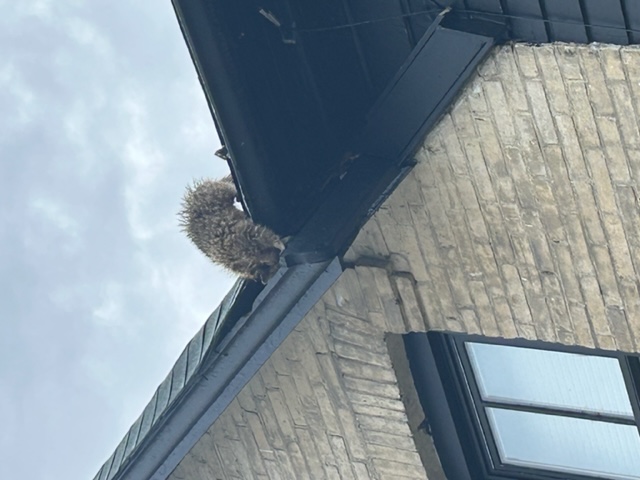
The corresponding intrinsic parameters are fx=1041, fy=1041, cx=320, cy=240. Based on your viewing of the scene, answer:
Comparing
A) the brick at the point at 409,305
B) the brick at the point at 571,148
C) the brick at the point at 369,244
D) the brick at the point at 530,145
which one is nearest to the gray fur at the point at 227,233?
the brick at the point at 369,244

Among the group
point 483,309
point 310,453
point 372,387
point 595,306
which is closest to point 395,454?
point 372,387

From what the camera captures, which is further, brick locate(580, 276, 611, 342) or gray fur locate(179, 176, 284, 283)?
gray fur locate(179, 176, 284, 283)

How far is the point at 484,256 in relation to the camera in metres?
4.77

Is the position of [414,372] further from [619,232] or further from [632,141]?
[632,141]

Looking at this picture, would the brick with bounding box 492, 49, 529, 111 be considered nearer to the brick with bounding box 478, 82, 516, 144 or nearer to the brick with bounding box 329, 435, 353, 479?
the brick with bounding box 478, 82, 516, 144

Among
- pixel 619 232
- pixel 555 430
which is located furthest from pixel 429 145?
pixel 555 430

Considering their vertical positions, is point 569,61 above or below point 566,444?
above

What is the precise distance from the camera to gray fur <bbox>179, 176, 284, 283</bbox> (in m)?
4.82

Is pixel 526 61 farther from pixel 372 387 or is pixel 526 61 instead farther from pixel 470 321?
pixel 372 387

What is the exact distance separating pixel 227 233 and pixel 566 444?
207cm

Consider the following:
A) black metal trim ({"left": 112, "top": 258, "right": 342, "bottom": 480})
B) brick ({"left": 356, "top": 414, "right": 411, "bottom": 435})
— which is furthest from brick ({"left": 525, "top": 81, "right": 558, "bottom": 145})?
brick ({"left": 356, "top": 414, "right": 411, "bottom": 435})

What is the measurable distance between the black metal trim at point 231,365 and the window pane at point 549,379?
1092mm

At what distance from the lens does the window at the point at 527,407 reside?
5.10 meters

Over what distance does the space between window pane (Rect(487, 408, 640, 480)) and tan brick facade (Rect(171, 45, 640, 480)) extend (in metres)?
0.46
